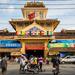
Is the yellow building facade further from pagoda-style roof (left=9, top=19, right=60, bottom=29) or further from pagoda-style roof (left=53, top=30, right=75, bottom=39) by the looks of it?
pagoda-style roof (left=53, top=30, right=75, bottom=39)

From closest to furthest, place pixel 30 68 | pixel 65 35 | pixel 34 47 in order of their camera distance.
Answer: pixel 30 68, pixel 34 47, pixel 65 35

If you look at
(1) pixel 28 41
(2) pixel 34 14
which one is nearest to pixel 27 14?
(2) pixel 34 14

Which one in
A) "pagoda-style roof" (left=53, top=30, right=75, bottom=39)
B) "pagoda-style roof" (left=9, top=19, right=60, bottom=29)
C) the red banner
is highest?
"pagoda-style roof" (left=9, top=19, right=60, bottom=29)

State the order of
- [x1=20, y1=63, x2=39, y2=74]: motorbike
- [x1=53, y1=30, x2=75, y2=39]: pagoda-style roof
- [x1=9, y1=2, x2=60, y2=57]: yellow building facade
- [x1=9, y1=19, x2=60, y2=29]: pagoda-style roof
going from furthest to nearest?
[x1=53, y1=30, x2=75, y2=39]: pagoda-style roof < [x1=9, y1=19, x2=60, y2=29]: pagoda-style roof < [x1=9, y1=2, x2=60, y2=57]: yellow building facade < [x1=20, y1=63, x2=39, y2=74]: motorbike

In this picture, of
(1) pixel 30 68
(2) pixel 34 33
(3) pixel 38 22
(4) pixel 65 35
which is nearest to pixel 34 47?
(2) pixel 34 33

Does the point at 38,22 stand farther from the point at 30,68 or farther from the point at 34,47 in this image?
the point at 30,68

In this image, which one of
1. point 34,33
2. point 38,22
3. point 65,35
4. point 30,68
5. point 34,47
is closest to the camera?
point 30,68

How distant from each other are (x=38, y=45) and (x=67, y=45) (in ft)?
19.1

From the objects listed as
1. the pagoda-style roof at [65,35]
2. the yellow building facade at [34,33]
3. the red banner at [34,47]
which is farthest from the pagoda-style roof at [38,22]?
the red banner at [34,47]

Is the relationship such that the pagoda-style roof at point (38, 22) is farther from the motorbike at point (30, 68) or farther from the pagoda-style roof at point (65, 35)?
the motorbike at point (30, 68)

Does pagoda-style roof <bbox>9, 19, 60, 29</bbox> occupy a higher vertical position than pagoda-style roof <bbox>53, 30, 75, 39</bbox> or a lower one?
higher

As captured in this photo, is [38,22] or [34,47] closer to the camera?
[34,47]

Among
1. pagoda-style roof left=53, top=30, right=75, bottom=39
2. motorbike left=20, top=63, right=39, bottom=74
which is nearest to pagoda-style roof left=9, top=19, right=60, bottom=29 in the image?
pagoda-style roof left=53, top=30, right=75, bottom=39

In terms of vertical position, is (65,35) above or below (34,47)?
above
